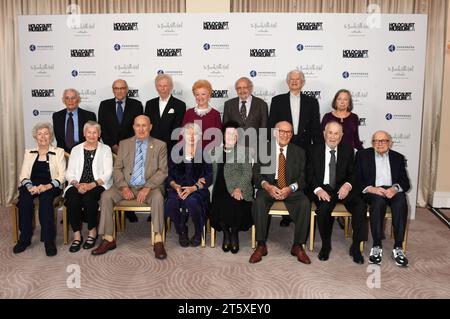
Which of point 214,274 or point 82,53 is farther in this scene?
point 82,53

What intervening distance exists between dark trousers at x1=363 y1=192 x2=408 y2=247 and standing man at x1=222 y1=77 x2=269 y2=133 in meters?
1.55

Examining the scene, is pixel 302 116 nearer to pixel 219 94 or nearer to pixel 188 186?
pixel 219 94

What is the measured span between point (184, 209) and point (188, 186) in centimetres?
25

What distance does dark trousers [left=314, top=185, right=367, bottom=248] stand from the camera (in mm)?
4461

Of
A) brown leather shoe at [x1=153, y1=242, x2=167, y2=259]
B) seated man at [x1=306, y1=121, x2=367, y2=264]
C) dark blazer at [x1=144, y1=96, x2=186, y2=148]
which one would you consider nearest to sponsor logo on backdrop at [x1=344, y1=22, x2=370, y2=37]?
seated man at [x1=306, y1=121, x2=367, y2=264]

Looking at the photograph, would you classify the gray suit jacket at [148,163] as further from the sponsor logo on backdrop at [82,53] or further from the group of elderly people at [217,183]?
the sponsor logo on backdrop at [82,53]

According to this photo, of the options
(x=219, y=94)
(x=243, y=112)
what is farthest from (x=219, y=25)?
(x=243, y=112)

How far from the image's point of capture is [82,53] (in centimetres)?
584

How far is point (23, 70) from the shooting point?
5.93m

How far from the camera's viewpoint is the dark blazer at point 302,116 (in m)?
5.18

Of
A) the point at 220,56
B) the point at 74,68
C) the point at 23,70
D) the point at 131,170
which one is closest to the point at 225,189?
the point at 131,170

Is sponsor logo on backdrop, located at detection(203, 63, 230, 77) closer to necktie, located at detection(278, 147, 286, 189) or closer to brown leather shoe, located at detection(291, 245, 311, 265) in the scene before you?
necktie, located at detection(278, 147, 286, 189)

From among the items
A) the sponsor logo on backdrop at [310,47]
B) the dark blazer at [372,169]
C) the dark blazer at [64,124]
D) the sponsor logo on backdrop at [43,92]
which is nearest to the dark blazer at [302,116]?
the dark blazer at [372,169]

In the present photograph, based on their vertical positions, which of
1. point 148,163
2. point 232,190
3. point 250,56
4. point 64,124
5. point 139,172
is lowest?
point 232,190
